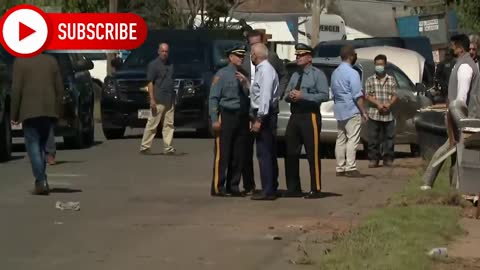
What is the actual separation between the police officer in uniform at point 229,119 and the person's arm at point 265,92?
46cm

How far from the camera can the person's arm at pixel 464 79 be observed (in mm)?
15258

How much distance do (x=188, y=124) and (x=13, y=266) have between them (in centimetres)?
1560

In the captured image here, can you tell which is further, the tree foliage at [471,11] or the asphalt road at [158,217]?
the tree foliage at [471,11]

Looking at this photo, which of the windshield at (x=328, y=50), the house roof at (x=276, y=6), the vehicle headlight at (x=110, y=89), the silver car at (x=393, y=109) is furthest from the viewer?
the house roof at (x=276, y=6)

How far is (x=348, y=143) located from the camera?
18953mm

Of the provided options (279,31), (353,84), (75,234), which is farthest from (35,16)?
(279,31)

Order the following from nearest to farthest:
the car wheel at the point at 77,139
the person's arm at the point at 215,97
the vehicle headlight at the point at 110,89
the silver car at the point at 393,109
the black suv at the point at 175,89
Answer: the person's arm at the point at 215,97, the silver car at the point at 393,109, the car wheel at the point at 77,139, the black suv at the point at 175,89, the vehicle headlight at the point at 110,89

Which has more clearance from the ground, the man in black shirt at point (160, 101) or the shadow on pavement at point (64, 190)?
the man in black shirt at point (160, 101)

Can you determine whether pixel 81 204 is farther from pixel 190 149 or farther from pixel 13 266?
pixel 190 149

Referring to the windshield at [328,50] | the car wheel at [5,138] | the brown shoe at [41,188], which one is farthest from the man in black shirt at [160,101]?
the windshield at [328,50]

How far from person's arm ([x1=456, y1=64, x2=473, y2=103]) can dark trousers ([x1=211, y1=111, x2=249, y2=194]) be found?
2.54 metres

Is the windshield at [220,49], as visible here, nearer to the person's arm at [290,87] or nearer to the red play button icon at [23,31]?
the red play button icon at [23,31]

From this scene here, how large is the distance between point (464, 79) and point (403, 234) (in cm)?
364

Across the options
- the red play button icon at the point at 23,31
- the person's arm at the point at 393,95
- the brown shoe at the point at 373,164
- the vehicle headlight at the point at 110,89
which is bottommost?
the brown shoe at the point at 373,164
